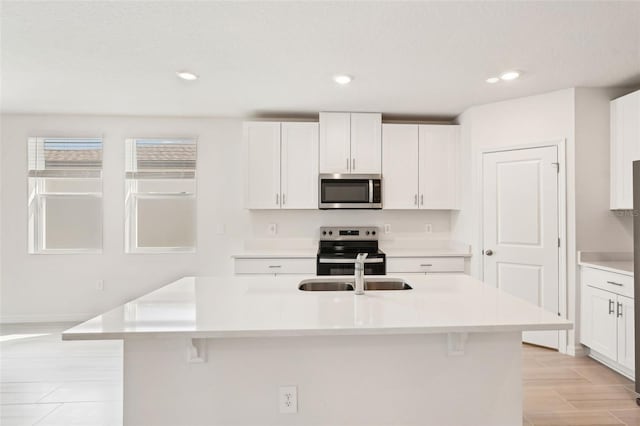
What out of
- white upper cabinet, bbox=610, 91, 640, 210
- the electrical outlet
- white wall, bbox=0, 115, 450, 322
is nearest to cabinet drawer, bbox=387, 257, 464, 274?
white wall, bbox=0, 115, 450, 322

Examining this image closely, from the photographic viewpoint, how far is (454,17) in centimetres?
195

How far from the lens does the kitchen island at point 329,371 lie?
160 cm

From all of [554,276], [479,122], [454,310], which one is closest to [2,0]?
[454,310]

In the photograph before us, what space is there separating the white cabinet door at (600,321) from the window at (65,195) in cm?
500

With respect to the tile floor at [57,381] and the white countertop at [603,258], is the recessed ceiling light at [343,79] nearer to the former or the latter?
the white countertop at [603,258]

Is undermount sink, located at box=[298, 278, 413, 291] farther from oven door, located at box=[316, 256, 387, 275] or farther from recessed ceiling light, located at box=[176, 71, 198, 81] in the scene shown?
recessed ceiling light, located at box=[176, 71, 198, 81]

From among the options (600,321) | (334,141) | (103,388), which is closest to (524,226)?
(600,321)

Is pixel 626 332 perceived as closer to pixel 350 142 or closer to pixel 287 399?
pixel 287 399

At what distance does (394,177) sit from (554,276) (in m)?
1.77

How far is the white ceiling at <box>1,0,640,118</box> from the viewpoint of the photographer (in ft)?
6.26

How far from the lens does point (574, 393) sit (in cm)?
239

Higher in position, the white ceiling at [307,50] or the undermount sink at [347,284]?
the white ceiling at [307,50]

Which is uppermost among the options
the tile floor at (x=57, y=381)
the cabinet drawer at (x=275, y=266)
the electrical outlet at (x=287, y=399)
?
the cabinet drawer at (x=275, y=266)

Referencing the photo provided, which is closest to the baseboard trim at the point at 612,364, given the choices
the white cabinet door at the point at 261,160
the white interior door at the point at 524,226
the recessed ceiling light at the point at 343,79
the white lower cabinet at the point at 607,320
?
the white lower cabinet at the point at 607,320
